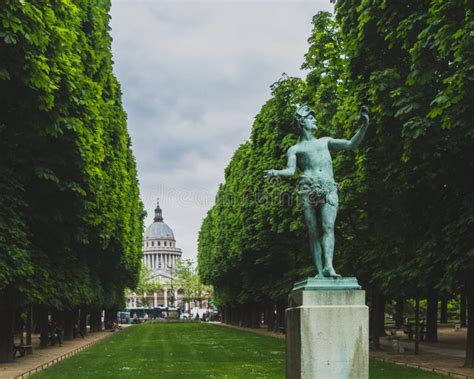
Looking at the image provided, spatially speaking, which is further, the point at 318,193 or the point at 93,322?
the point at 93,322

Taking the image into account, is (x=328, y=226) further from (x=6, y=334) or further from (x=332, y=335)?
(x=6, y=334)

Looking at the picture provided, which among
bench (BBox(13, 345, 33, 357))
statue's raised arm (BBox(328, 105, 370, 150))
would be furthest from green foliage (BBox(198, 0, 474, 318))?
bench (BBox(13, 345, 33, 357))

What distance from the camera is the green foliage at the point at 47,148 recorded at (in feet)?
51.6

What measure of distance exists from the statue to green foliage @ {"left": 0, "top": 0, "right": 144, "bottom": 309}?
6.21 meters

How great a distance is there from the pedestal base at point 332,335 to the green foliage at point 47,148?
7879 millimetres

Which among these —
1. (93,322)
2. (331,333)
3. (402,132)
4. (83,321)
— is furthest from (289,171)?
(93,322)

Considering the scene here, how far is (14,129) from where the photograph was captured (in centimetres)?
1909

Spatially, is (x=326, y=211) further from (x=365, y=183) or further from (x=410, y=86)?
(x=365, y=183)

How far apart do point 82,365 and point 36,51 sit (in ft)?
48.2

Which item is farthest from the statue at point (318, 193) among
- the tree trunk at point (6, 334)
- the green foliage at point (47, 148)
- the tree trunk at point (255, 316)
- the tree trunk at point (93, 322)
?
the tree trunk at point (255, 316)

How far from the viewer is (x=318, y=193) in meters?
12.7

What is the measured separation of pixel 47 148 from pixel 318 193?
39.6ft

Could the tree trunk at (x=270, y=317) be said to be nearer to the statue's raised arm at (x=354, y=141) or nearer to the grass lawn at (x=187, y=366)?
the grass lawn at (x=187, y=366)

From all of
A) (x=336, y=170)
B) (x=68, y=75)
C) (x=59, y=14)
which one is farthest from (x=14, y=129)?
(x=336, y=170)
